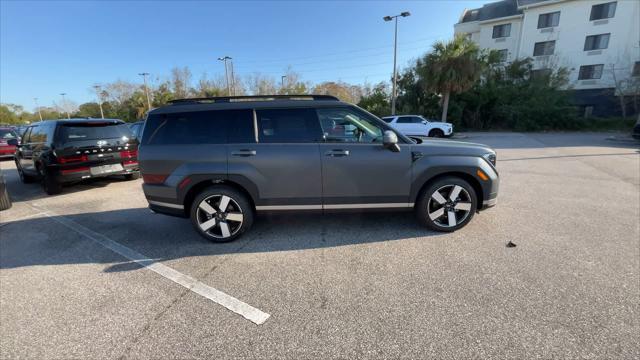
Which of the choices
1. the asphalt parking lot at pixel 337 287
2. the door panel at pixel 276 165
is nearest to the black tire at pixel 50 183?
the asphalt parking lot at pixel 337 287

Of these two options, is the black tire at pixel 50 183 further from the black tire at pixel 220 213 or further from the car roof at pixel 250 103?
the black tire at pixel 220 213

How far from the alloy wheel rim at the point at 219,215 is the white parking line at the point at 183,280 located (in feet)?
2.29

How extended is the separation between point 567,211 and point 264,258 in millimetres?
4927

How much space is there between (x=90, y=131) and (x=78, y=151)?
0.53m

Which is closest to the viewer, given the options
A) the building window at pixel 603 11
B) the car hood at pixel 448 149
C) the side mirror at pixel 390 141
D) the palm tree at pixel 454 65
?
the side mirror at pixel 390 141

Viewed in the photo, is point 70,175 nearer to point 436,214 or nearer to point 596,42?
point 436,214

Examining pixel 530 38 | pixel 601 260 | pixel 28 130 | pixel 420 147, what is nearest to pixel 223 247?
pixel 420 147

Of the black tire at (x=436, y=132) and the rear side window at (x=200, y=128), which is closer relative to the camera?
the rear side window at (x=200, y=128)

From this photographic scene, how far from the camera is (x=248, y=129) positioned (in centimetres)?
355

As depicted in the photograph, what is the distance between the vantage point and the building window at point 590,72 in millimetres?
26531

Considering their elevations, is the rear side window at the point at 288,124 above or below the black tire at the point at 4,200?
above

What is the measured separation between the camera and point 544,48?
93.0 feet

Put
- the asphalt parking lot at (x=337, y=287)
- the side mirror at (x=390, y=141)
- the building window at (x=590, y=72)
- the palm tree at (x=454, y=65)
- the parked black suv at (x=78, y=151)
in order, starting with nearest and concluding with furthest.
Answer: the asphalt parking lot at (x=337, y=287), the side mirror at (x=390, y=141), the parked black suv at (x=78, y=151), the palm tree at (x=454, y=65), the building window at (x=590, y=72)

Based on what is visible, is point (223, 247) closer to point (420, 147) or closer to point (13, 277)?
point (13, 277)
